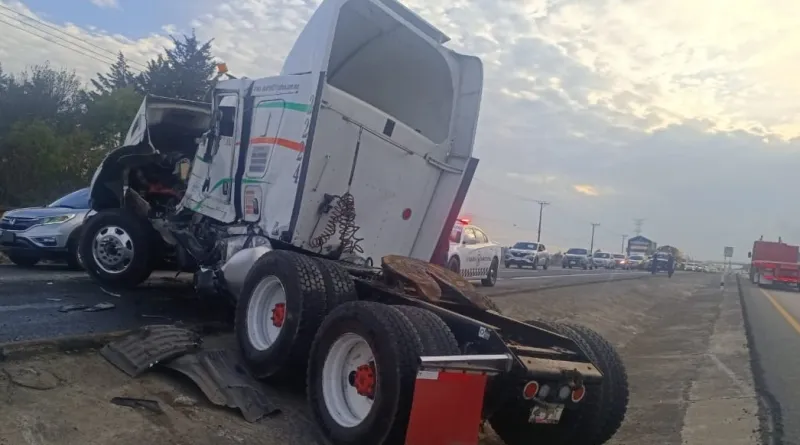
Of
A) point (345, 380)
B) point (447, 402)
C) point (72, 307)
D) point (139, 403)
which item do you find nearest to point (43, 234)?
point (72, 307)

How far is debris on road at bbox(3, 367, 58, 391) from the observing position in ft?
15.0

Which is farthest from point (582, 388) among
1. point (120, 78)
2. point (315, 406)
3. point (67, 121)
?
point (120, 78)

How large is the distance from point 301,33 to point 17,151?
33096 mm

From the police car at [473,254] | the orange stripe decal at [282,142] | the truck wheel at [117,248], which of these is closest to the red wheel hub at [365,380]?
the orange stripe decal at [282,142]

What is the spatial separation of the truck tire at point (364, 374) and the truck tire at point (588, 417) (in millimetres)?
810

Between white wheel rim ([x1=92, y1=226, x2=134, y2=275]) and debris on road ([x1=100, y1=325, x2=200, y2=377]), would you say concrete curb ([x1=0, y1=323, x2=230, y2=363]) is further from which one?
white wheel rim ([x1=92, y1=226, x2=134, y2=275])

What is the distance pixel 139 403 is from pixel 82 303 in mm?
3540

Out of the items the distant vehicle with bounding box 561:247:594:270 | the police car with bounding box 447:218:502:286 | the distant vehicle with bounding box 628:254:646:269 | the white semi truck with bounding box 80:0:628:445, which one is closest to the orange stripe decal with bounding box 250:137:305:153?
the white semi truck with bounding box 80:0:628:445

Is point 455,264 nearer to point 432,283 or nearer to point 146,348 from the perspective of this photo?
point 432,283

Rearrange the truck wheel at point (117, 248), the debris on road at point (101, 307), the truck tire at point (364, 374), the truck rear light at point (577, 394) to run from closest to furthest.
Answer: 1. the truck tire at point (364, 374)
2. the truck rear light at point (577, 394)
3. the debris on road at point (101, 307)
4. the truck wheel at point (117, 248)

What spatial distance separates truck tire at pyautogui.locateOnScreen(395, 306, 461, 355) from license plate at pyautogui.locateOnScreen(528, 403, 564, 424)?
1.95 ft

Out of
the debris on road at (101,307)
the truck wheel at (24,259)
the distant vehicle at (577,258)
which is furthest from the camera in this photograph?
the distant vehicle at (577,258)

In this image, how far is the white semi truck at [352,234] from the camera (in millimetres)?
4141

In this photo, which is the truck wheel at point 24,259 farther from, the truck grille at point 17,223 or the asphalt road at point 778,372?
the asphalt road at point 778,372
